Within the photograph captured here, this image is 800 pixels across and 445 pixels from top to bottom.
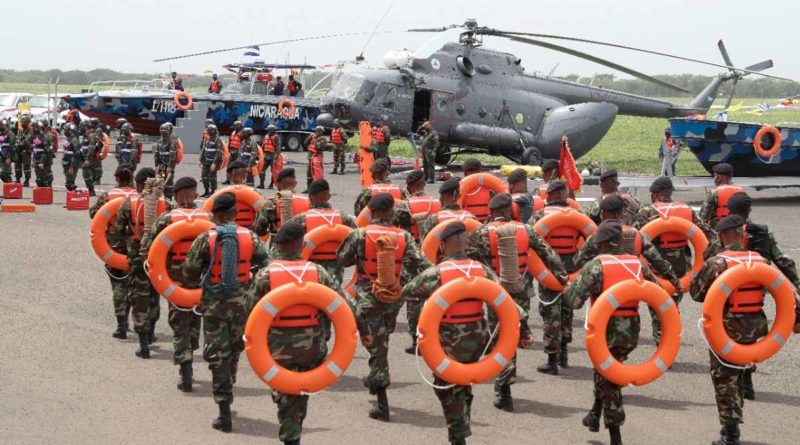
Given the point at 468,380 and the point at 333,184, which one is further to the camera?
the point at 333,184

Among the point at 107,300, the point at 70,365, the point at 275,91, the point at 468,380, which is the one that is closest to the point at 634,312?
the point at 468,380

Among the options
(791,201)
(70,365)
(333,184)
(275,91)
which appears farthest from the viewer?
(275,91)

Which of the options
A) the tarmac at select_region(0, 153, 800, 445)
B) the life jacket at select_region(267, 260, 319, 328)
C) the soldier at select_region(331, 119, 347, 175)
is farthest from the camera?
the soldier at select_region(331, 119, 347, 175)

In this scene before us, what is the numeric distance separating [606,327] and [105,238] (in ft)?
17.5

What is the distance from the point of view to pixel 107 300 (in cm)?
1202

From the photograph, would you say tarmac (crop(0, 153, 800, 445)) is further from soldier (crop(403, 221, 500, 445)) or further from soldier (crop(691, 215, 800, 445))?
soldier (crop(403, 221, 500, 445))

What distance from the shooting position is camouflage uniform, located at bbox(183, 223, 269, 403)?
7562 mm

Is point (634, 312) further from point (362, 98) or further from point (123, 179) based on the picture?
point (362, 98)

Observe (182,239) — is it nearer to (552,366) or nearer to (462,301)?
(462,301)

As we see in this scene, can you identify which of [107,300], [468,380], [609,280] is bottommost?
[107,300]

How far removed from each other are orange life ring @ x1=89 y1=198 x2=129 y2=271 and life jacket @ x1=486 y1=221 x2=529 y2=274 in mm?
3791

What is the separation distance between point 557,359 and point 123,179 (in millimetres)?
4728

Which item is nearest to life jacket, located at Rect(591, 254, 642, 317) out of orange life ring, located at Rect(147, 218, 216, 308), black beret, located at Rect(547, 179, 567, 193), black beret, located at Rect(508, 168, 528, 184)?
black beret, located at Rect(547, 179, 567, 193)

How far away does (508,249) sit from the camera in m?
8.34
